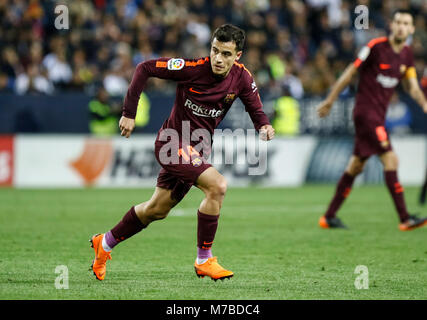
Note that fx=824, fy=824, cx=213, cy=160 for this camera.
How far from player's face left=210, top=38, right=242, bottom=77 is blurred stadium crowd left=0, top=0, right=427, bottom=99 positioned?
10.8m

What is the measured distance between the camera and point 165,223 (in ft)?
35.0

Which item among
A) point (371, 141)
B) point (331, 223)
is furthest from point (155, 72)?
point (331, 223)

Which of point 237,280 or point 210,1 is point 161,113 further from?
point 237,280

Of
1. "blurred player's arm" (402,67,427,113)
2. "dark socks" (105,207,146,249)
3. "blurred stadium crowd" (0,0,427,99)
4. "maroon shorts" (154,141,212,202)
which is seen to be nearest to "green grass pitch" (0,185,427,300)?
"dark socks" (105,207,146,249)

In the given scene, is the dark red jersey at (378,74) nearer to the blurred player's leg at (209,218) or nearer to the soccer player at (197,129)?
the soccer player at (197,129)

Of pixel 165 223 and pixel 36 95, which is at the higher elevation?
pixel 36 95

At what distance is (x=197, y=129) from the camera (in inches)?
259

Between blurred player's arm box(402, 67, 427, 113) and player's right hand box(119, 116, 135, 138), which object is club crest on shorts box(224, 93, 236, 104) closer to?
player's right hand box(119, 116, 135, 138)

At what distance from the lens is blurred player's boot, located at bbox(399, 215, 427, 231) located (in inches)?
375

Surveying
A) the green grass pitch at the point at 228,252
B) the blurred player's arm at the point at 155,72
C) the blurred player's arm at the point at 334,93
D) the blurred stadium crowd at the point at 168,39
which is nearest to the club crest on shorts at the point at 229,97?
the blurred player's arm at the point at 155,72

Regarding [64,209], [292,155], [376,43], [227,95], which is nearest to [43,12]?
[292,155]

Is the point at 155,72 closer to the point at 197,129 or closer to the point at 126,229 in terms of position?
the point at 197,129

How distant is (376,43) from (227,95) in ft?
12.4

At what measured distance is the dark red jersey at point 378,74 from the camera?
31.9 feet
